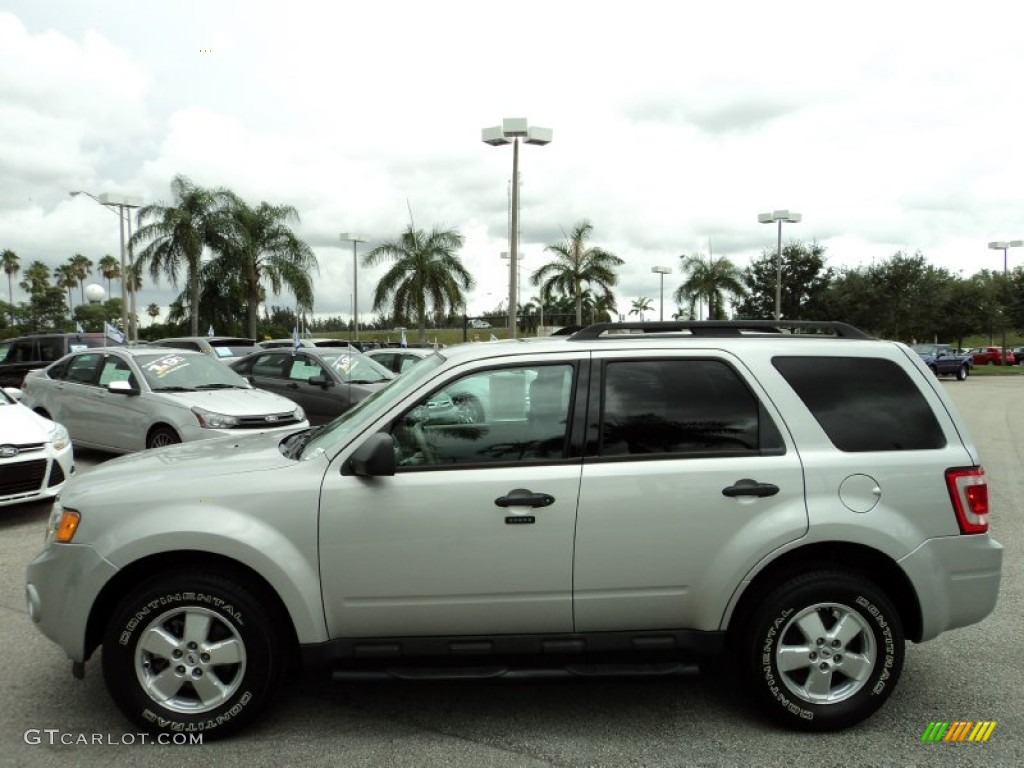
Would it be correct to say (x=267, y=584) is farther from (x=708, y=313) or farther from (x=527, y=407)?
(x=708, y=313)

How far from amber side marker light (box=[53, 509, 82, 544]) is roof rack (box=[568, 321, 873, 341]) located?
230 centimetres

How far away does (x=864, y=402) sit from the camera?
11.5 ft

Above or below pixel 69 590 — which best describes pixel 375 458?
above

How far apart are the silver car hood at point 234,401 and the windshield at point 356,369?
9.86 ft

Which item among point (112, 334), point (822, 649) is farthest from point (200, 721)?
point (112, 334)

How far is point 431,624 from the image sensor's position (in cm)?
329

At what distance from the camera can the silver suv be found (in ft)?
10.6

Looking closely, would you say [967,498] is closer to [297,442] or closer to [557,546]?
[557,546]

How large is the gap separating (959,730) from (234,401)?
821 cm

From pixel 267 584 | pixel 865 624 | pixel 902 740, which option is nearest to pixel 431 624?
pixel 267 584

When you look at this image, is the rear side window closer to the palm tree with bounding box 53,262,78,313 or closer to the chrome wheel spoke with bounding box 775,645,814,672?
the chrome wheel spoke with bounding box 775,645,814,672

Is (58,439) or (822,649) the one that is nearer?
(822,649)

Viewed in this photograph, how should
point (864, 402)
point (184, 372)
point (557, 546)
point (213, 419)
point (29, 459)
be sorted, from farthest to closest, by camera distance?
point (184, 372), point (213, 419), point (29, 459), point (864, 402), point (557, 546)

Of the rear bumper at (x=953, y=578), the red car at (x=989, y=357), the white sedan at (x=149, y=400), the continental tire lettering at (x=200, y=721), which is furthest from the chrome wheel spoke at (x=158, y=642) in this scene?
the red car at (x=989, y=357)
